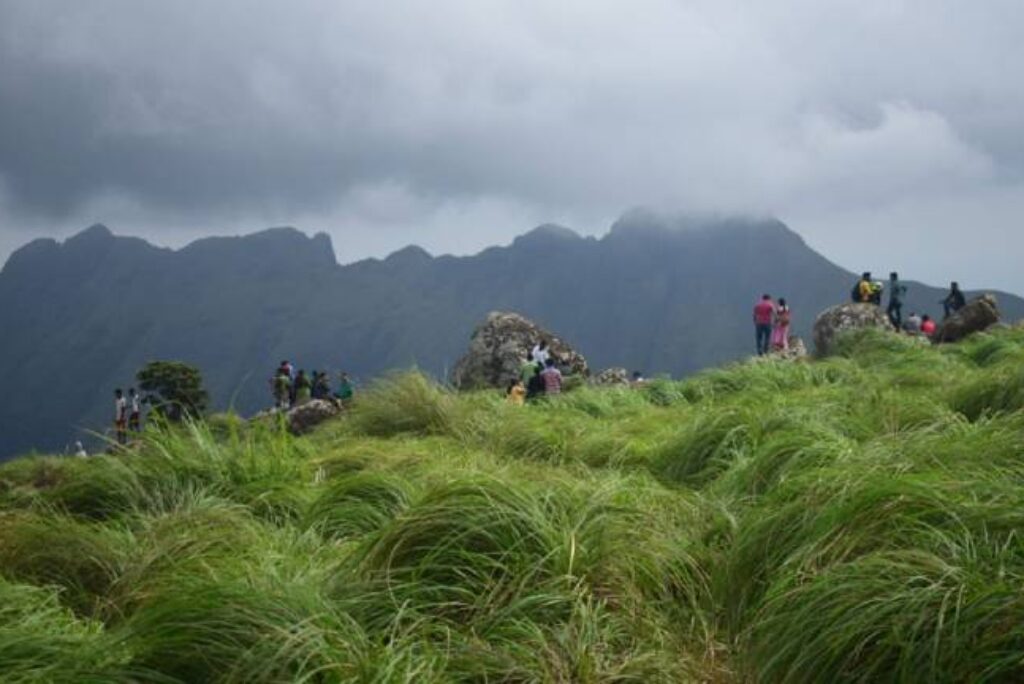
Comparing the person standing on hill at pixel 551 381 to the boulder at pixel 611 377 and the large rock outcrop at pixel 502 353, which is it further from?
the large rock outcrop at pixel 502 353

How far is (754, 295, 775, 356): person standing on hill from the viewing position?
64.7 feet

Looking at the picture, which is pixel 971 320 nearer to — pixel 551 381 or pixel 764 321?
pixel 764 321

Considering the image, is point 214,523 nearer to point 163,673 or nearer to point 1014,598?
point 163,673

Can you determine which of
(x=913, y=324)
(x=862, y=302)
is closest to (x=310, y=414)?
(x=862, y=302)

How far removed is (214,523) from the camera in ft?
13.4

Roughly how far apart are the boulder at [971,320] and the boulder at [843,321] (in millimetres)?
1221

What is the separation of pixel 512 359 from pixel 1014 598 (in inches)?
697

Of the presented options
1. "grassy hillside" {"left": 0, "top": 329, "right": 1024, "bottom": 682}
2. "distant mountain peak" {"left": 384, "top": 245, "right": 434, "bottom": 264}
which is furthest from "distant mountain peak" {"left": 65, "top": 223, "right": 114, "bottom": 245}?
"grassy hillside" {"left": 0, "top": 329, "right": 1024, "bottom": 682}

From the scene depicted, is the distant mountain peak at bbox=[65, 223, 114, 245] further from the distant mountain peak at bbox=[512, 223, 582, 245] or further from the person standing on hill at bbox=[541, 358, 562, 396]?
the person standing on hill at bbox=[541, 358, 562, 396]

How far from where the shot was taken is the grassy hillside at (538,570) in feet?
7.37

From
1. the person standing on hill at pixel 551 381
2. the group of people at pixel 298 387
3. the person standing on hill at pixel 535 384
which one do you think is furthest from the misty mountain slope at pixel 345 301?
the person standing on hill at pixel 551 381

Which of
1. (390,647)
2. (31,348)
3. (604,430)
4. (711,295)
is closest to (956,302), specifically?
(604,430)

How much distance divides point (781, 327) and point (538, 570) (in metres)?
18.7

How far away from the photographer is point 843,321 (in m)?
19.0
